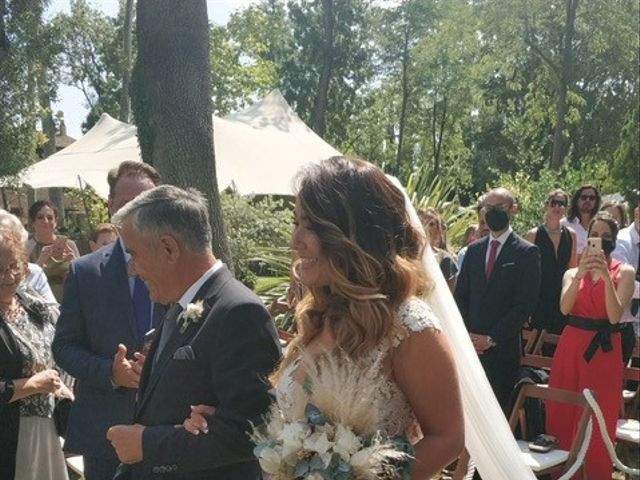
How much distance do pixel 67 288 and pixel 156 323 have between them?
1.32ft

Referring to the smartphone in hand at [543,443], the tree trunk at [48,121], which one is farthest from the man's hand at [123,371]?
the tree trunk at [48,121]

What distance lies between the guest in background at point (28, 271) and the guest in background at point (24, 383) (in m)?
0.04

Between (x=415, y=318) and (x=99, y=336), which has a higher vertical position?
(x=415, y=318)

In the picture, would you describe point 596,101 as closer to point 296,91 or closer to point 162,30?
point 296,91

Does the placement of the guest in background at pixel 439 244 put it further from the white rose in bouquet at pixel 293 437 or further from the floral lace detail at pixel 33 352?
the white rose in bouquet at pixel 293 437

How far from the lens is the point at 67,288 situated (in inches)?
139

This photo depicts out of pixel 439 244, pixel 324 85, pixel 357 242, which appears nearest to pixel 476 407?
pixel 357 242

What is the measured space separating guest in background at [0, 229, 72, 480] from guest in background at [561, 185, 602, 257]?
6.02 m

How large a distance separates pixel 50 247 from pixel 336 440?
6.37 m

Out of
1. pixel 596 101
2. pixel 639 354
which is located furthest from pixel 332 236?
pixel 596 101

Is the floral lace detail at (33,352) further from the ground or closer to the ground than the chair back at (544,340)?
further from the ground

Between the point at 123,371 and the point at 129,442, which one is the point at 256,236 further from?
the point at 129,442

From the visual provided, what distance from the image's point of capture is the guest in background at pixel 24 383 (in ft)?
12.6

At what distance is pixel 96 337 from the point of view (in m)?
3.47
